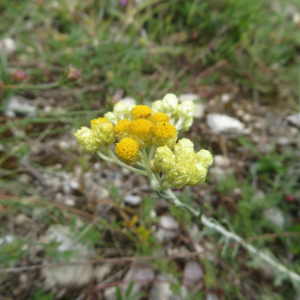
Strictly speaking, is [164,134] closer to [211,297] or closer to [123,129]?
[123,129]

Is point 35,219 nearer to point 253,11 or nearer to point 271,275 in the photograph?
point 271,275

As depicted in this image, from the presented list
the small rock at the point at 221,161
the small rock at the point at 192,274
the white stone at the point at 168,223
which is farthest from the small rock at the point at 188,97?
the small rock at the point at 192,274

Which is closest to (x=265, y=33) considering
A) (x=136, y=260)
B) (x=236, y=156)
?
(x=236, y=156)

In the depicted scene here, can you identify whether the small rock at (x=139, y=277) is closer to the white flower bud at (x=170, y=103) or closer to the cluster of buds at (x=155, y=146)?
the cluster of buds at (x=155, y=146)

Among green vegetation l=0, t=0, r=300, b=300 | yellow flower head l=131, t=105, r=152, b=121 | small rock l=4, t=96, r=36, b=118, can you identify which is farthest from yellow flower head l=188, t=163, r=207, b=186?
small rock l=4, t=96, r=36, b=118

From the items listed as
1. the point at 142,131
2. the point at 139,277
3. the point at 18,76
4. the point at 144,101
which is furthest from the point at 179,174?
the point at 18,76

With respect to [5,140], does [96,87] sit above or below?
above
